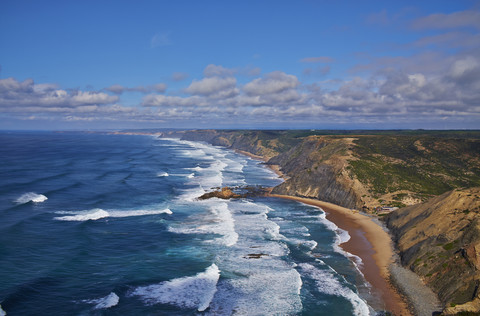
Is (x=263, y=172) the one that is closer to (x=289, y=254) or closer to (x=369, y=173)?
(x=369, y=173)

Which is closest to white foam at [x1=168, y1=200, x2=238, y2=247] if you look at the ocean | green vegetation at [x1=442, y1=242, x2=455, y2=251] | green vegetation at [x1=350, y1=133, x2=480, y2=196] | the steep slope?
the ocean

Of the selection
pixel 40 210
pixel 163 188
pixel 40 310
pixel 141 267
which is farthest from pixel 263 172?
pixel 40 310

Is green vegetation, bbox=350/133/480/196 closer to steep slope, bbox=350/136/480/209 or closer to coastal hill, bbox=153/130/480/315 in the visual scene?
steep slope, bbox=350/136/480/209

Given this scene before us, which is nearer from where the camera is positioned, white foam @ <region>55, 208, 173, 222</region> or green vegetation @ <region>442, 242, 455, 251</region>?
green vegetation @ <region>442, 242, 455, 251</region>

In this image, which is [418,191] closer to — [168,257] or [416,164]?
[416,164]

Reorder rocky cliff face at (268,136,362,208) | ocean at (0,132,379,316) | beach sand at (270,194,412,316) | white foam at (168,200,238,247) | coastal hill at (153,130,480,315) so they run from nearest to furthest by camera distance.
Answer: ocean at (0,132,379,316), beach sand at (270,194,412,316), coastal hill at (153,130,480,315), white foam at (168,200,238,247), rocky cliff face at (268,136,362,208)

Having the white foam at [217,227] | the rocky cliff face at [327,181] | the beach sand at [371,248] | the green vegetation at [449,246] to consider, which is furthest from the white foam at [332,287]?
the rocky cliff face at [327,181]

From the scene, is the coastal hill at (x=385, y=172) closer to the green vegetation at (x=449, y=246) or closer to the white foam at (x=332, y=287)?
the green vegetation at (x=449, y=246)
